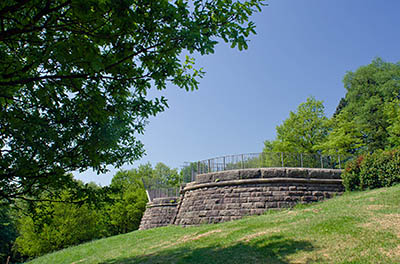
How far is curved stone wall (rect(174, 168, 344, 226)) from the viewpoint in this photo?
1286 cm

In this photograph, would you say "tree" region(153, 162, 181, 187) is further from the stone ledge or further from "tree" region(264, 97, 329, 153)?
the stone ledge

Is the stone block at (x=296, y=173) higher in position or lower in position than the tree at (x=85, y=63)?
lower

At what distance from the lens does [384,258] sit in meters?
5.01

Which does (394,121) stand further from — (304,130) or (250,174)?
(250,174)

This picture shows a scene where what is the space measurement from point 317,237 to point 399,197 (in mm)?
4510

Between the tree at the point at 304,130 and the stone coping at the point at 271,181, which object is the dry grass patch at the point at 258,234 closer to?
the stone coping at the point at 271,181

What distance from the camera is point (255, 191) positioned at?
13242 millimetres

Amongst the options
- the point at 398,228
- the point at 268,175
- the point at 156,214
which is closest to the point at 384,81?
the point at 268,175

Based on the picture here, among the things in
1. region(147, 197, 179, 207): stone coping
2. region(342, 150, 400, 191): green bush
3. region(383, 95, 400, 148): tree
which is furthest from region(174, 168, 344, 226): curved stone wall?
region(383, 95, 400, 148): tree

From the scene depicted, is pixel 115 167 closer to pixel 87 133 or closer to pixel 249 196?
pixel 87 133

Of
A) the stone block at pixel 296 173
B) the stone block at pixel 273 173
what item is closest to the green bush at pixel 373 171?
the stone block at pixel 296 173

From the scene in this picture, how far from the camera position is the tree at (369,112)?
26172 millimetres

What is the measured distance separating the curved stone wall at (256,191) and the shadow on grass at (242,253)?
18.0 feet

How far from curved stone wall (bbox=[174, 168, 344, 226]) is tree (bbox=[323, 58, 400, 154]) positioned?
44.3 ft
